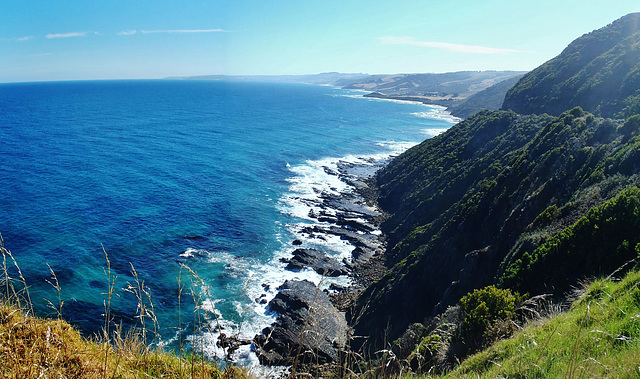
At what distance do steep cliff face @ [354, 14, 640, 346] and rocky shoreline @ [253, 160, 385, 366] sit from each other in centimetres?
186

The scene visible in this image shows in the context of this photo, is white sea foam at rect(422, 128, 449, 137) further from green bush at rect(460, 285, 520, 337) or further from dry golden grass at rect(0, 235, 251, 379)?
dry golden grass at rect(0, 235, 251, 379)

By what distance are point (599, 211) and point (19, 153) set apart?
278ft

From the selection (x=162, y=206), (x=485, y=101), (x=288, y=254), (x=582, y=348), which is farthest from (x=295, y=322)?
(x=485, y=101)

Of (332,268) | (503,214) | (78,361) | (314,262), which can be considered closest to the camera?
(78,361)

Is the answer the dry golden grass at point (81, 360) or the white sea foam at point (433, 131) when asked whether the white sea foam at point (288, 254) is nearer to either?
the dry golden grass at point (81, 360)

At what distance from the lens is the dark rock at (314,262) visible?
1344 inches

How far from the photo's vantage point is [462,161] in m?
48.2

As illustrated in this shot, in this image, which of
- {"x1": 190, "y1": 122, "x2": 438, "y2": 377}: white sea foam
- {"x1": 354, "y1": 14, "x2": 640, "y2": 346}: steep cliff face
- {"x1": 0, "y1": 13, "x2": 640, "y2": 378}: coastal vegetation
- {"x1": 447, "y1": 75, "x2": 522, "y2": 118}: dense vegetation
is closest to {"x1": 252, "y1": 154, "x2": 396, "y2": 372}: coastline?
{"x1": 190, "y1": 122, "x2": 438, "y2": 377}: white sea foam

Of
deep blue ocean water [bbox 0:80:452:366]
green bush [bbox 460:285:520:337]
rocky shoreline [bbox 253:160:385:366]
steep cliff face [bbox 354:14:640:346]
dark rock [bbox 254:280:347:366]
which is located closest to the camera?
green bush [bbox 460:285:520:337]

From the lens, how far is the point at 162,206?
46156 millimetres

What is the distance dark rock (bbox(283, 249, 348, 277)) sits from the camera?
1344 inches

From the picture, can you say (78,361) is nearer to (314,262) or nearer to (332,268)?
(332,268)

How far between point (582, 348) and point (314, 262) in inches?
1228

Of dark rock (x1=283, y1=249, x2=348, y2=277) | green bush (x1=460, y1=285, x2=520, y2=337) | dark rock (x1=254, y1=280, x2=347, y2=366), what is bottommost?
dark rock (x1=254, y1=280, x2=347, y2=366)
